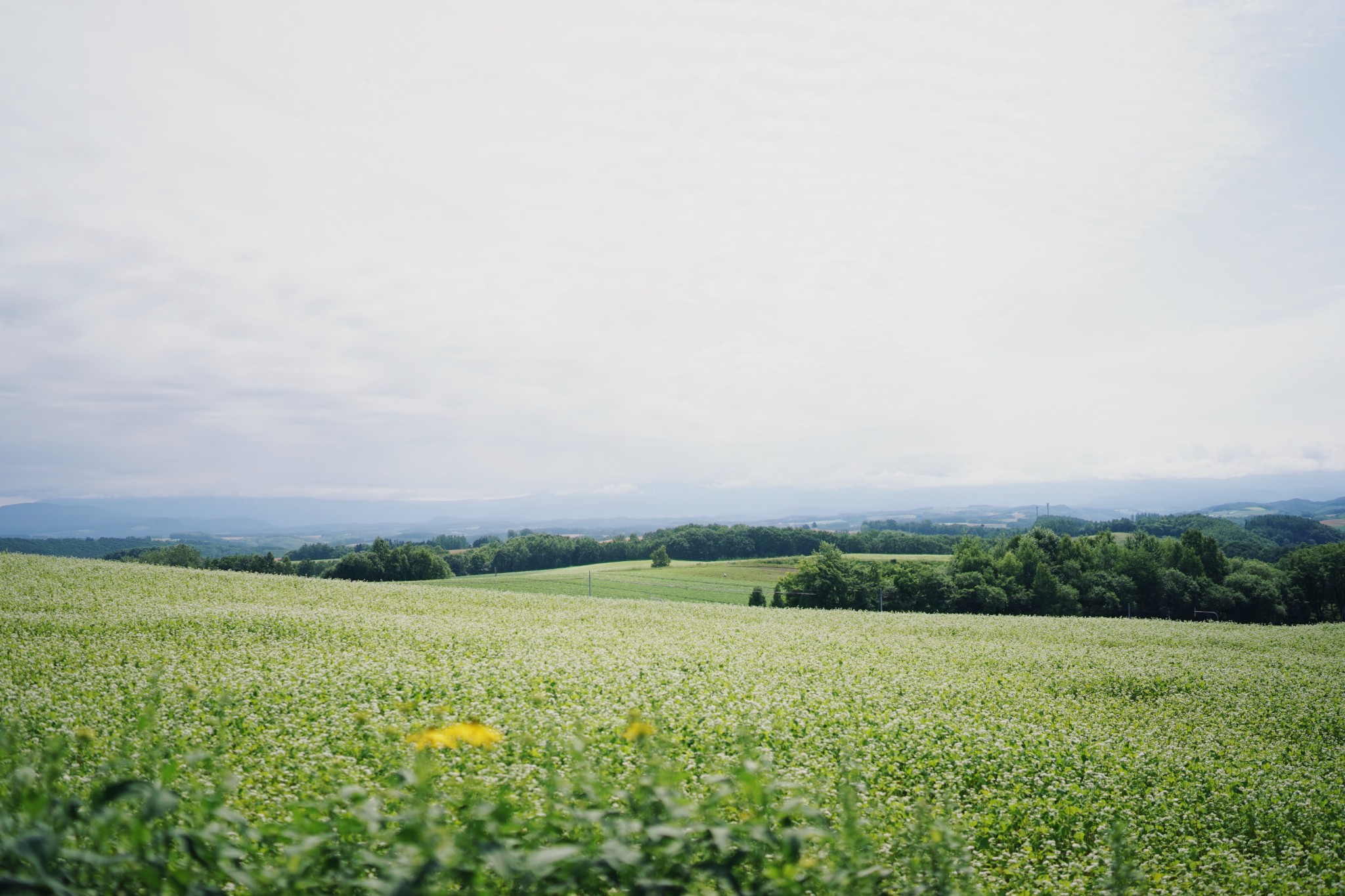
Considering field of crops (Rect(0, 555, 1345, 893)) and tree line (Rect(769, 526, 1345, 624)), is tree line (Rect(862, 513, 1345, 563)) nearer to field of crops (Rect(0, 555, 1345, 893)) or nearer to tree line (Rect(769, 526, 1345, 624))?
tree line (Rect(769, 526, 1345, 624))

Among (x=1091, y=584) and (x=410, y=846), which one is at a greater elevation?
(x=410, y=846)

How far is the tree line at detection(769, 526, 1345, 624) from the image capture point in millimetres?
73562

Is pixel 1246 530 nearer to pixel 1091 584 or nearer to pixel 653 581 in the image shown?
pixel 1091 584

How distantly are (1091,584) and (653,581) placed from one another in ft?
170

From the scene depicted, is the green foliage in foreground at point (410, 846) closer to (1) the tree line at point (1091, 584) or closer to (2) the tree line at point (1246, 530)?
(1) the tree line at point (1091, 584)

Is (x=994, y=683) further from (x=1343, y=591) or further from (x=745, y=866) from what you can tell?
(x=1343, y=591)

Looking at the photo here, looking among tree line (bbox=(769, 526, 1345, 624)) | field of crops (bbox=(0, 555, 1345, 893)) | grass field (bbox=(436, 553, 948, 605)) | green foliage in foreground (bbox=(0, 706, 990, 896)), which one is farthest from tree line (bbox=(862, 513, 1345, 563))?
green foliage in foreground (bbox=(0, 706, 990, 896))

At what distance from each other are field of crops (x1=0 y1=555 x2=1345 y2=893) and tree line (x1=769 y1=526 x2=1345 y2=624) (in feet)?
146

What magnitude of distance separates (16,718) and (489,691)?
753 cm

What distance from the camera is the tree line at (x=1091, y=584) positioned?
241 ft

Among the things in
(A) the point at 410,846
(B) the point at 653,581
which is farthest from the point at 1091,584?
(A) the point at 410,846

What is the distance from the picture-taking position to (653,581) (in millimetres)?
80750

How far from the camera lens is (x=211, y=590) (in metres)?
31.0

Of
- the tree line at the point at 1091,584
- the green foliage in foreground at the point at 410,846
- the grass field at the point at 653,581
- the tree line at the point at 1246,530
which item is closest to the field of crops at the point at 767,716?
the green foliage in foreground at the point at 410,846
